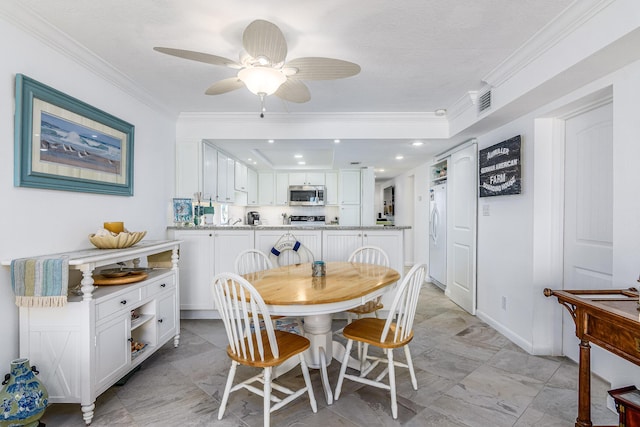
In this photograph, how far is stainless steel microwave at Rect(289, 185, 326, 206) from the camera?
650 cm

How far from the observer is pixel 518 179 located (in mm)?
2717

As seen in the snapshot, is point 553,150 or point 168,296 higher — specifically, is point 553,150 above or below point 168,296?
above

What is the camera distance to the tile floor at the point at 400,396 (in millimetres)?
1768

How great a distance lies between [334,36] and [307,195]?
4580mm

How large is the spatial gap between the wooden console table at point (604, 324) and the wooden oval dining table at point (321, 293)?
1021 mm

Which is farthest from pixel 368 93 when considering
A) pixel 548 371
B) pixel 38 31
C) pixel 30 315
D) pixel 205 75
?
pixel 30 315

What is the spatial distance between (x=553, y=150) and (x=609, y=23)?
1.17 metres

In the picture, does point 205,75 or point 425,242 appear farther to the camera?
point 425,242

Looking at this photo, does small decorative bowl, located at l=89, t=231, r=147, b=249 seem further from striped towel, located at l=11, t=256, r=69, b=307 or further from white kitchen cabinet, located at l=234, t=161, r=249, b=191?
white kitchen cabinet, located at l=234, t=161, r=249, b=191

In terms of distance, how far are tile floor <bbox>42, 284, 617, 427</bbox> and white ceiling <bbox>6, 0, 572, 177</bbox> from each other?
238cm

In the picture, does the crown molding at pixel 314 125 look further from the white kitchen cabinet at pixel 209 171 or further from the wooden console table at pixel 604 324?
the wooden console table at pixel 604 324

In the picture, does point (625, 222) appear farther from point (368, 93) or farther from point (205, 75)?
point (205, 75)

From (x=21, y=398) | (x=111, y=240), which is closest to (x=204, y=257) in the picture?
(x=111, y=240)

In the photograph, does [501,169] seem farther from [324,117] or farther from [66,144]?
[66,144]
